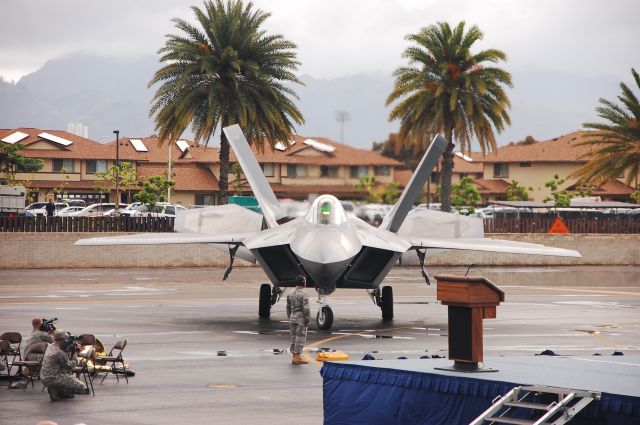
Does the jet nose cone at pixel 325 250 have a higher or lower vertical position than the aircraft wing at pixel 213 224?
lower

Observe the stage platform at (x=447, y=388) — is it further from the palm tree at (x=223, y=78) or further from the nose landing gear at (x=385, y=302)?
the palm tree at (x=223, y=78)

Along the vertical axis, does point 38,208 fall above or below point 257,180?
above

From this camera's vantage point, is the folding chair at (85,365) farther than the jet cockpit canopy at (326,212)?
No

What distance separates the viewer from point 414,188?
3081cm

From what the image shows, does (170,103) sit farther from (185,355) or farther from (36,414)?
(36,414)

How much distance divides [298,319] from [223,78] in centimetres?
3536

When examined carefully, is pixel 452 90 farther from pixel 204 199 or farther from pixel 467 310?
pixel 467 310

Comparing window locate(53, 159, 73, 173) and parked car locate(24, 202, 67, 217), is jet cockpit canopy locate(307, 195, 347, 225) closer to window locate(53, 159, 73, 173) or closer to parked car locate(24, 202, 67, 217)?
parked car locate(24, 202, 67, 217)

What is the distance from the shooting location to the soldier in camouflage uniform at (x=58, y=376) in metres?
17.3

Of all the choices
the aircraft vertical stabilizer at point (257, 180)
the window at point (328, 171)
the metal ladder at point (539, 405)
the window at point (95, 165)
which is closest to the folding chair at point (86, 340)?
the metal ladder at point (539, 405)

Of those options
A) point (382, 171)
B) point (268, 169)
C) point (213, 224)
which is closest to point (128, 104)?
point (382, 171)

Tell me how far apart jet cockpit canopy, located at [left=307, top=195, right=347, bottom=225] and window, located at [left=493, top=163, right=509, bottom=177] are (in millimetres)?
82791

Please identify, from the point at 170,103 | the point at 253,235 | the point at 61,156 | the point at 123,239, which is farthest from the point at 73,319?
the point at 61,156

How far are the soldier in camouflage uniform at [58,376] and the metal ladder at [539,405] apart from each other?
7.76m
